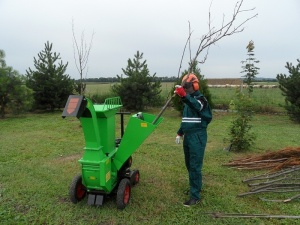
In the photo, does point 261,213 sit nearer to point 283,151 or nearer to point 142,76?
point 283,151

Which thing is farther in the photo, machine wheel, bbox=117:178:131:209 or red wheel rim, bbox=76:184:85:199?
red wheel rim, bbox=76:184:85:199

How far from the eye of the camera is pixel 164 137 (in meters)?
8.79

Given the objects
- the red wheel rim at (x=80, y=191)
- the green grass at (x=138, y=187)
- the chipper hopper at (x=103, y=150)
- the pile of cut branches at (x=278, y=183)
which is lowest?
the green grass at (x=138, y=187)

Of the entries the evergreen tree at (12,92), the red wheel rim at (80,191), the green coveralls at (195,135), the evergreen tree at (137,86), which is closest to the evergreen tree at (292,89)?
the evergreen tree at (137,86)

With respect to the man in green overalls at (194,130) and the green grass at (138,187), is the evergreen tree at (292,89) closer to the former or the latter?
the green grass at (138,187)

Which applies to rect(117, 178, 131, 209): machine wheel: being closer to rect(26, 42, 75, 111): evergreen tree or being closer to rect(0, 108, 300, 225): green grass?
rect(0, 108, 300, 225): green grass

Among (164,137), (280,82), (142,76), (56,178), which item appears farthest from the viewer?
(142,76)

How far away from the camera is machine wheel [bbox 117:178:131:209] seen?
374 centimetres

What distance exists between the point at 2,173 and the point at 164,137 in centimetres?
480

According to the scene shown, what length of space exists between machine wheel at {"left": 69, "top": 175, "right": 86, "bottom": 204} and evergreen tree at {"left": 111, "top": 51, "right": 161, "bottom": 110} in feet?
35.5

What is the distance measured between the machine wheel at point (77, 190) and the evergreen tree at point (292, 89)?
34.9 feet

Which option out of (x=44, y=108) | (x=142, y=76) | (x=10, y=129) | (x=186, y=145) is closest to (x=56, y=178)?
(x=186, y=145)

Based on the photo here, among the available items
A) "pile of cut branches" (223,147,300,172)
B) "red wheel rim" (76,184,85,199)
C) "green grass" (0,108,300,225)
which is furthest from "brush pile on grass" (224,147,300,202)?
"red wheel rim" (76,184,85,199)

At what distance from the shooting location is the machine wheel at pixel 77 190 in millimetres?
3891
